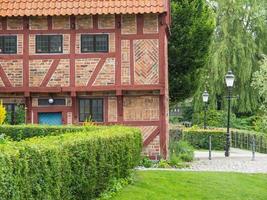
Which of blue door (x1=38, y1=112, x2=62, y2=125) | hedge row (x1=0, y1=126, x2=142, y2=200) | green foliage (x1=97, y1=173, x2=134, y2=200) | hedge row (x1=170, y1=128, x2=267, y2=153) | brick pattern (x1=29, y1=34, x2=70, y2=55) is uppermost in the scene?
brick pattern (x1=29, y1=34, x2=70, y2=55)

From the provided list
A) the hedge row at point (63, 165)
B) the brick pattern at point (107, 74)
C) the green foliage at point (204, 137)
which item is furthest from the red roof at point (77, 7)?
the green foliage at point (204, 137)

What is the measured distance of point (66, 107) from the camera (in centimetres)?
2284

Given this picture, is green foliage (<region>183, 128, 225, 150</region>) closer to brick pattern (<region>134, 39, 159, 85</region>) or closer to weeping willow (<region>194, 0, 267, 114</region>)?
weeping willow (<region>194, 0, 267, 114</region>)

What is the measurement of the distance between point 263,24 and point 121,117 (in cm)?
2335

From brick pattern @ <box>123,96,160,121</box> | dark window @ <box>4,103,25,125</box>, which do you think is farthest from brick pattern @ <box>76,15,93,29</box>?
dark window @ <box>4,103,25,125</box>

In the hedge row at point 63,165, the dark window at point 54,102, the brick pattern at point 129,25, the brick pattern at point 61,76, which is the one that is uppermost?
the brick pattern at point 129,25

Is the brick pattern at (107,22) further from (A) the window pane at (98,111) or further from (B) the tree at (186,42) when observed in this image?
(B) the tree at (186,42)

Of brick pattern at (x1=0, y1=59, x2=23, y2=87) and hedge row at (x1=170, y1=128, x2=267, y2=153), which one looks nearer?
brick pattern at (x1=0, y1=59, x2=23, y2=87)

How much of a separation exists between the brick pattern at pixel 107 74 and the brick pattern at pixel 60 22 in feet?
6.81

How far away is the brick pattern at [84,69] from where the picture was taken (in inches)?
890

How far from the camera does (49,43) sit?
75.0 feet

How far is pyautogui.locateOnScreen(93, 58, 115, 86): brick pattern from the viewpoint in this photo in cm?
2248

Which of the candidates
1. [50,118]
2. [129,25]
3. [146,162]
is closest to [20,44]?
[50,118]

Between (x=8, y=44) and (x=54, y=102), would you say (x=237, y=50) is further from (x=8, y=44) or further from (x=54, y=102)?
(x=8, y=44)
